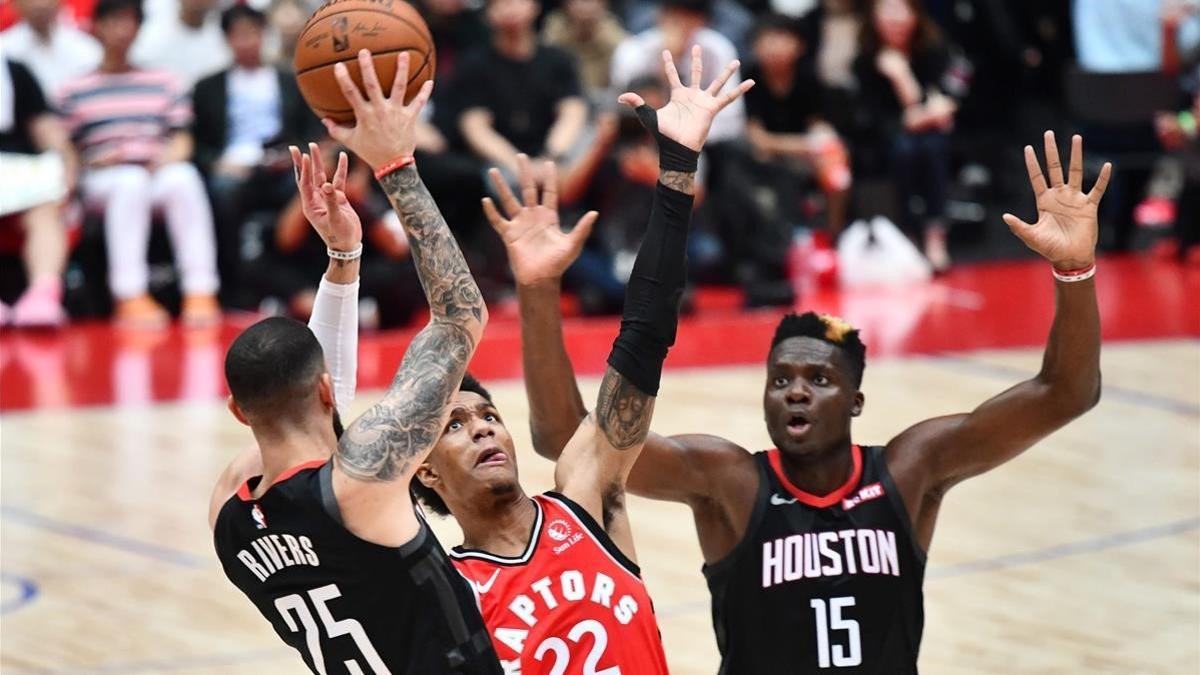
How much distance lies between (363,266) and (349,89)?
8.18 metres

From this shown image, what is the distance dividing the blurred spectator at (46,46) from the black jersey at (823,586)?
886 centimetres

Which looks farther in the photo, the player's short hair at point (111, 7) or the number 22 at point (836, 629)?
the player's short hair at point (111, 7)

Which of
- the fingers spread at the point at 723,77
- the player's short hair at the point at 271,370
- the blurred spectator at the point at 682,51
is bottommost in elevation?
the player's short hair at the point at 271,370

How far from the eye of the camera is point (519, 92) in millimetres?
12859

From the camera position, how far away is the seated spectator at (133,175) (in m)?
12.4

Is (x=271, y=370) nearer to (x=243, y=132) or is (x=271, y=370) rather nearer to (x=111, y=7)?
(x=111, y=7)

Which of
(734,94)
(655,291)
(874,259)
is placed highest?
(874,259)

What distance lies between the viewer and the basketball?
443 cm

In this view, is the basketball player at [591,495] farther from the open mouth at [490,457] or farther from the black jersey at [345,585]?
the black jersey at [345,585]

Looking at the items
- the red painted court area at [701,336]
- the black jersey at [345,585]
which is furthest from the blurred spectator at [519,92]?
the black jersey at [345,585]

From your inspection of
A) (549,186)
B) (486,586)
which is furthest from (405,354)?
(549,186)

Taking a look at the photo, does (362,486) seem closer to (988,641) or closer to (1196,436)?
(988,641)

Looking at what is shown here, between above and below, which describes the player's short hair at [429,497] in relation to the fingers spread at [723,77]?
below

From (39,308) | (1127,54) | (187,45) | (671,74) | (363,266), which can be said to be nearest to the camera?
(671,74)
